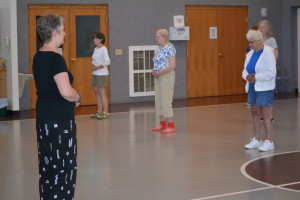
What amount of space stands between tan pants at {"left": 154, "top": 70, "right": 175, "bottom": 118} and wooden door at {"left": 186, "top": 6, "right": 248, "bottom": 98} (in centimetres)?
591

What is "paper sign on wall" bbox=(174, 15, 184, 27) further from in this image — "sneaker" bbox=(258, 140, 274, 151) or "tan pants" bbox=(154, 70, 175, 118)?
"sneaker" bbox=(258, 140, 274, 151)

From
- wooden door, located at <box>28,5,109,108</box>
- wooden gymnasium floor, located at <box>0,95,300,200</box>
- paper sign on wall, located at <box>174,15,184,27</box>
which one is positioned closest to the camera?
wooden gymnasium floor, located at <box>0,95,300,200</box>

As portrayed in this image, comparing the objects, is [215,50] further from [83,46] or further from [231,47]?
[83,46]

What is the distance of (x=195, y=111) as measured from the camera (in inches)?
490

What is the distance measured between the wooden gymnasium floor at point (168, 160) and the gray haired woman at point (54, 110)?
128 centimetres

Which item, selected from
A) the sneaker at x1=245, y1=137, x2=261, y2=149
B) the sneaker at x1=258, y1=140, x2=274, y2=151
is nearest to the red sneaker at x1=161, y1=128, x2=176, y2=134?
the sneaker at x1=245, y1=137, x2=261, y2=149

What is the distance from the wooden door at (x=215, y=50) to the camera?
1536 cm

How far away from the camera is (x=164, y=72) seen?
9.21 metres

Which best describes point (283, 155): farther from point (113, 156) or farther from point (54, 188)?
point (54, 188)

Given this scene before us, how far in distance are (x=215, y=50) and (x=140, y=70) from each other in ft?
7.24

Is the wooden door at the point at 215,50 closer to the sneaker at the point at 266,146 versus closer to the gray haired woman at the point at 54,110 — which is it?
the sneaker at the point at 266,146

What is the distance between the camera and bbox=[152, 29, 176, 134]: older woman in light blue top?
9.21 meters

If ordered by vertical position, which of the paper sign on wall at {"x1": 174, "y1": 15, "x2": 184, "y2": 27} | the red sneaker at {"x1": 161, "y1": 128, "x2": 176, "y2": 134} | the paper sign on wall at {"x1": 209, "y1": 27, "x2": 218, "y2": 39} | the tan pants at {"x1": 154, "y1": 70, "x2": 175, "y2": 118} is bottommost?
the red sneaker at {"x1": 161, "y1": 128, "x2": 176, "y2": 134}

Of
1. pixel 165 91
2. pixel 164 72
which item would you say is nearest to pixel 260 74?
pixel 164 72
